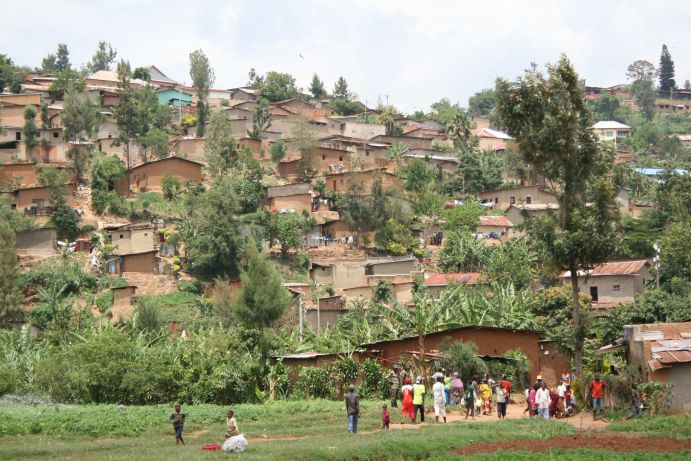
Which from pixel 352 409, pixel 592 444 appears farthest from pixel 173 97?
pixel 592 444

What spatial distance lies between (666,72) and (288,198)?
8889 centimetres

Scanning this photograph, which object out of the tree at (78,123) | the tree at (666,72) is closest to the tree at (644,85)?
the tree at (666,72)

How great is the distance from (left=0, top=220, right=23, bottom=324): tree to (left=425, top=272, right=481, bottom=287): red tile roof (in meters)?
20.7

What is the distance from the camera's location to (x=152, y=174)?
220ft

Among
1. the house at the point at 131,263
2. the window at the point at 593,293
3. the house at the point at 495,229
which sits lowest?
the window at the point at 593,293

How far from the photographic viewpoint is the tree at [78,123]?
66.9 m

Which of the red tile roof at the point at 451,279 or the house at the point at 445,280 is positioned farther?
the red tile roof at the point at 451,279

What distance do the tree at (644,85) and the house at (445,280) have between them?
82337 mm

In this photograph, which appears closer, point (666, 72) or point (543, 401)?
point (543, 401)

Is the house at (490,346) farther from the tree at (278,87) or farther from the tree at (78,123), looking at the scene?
the tree at (278,87)

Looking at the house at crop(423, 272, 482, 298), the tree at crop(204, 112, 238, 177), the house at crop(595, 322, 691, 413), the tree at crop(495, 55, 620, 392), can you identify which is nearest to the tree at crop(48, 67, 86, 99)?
the tree at crop(204, 112, 238, 177)

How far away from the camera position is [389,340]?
1321 inches

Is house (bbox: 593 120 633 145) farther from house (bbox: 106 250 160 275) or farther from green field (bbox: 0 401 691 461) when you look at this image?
green field (bbox: 0 401 691 461)

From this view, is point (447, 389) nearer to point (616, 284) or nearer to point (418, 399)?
point (418, 399)
